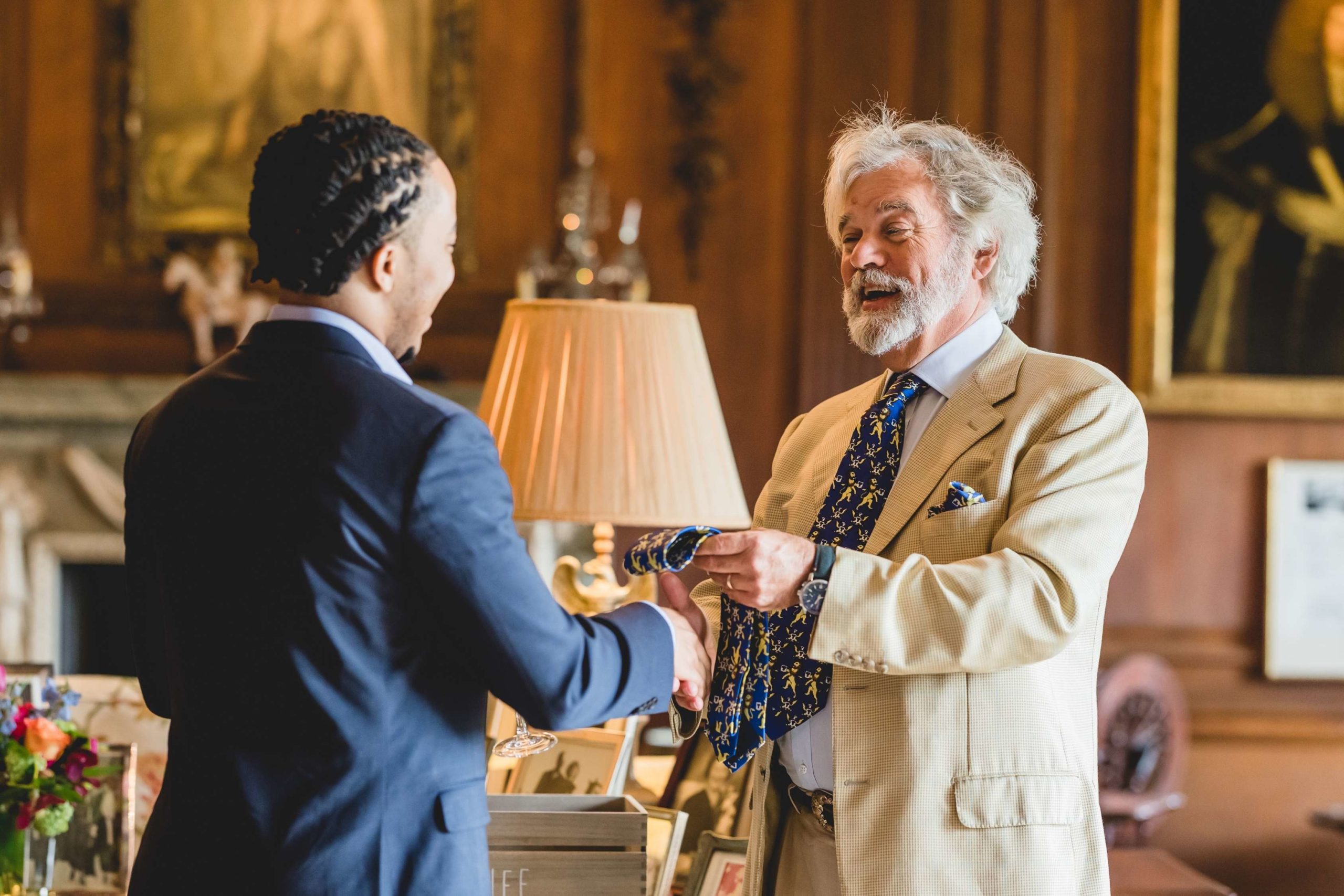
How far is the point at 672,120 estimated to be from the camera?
453cm

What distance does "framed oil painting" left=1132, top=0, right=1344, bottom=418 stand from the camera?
439cm

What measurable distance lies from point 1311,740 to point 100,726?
12.6 ft

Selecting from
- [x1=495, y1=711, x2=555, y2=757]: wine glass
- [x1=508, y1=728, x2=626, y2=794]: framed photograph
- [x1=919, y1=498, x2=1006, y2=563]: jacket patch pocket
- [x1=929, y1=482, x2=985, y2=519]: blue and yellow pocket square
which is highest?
[x1=929, y1=482, x2=985, y2=519]: blue and yellow pocket square

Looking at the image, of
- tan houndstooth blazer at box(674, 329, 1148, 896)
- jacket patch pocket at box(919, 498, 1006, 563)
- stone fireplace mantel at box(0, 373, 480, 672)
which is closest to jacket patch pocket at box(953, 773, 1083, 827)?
tan houndstooth blazer at box(674, 329, 1148, 896)

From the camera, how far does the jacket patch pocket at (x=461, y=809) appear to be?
49.8 inches

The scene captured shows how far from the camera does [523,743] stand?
1.84 m

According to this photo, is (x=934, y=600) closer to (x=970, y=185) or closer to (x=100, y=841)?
(x=970, y=185)

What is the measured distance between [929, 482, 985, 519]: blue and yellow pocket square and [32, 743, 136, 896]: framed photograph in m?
1.28

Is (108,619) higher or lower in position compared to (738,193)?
lower

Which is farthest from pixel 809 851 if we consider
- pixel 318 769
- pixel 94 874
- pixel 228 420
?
pixel 94 874

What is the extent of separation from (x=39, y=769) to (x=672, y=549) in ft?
3.17

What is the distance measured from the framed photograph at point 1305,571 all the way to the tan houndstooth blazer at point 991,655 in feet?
10.3

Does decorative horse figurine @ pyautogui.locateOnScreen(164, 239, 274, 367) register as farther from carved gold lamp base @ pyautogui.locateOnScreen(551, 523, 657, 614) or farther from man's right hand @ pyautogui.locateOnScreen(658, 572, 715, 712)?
man's right hand @ pyautogui.locateOnScreen(658, 572, 715, 712)

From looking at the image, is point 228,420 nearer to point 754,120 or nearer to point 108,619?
point 754,120
